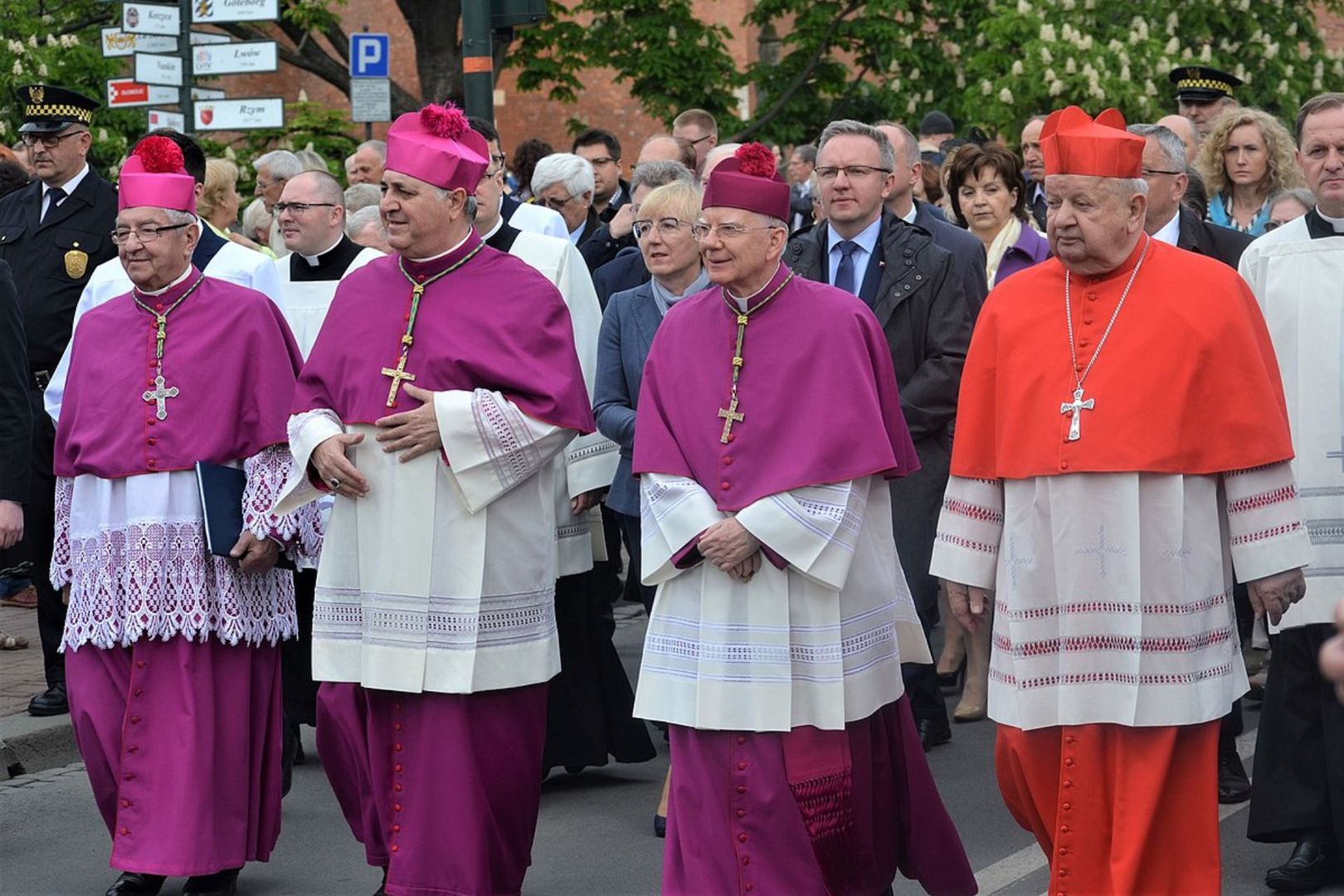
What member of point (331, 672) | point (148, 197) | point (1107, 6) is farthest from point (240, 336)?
point (1107, 6)

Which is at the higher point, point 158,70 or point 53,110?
point 158,70

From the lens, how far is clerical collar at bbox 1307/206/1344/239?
263 inches

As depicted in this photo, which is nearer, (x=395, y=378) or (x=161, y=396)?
(x=395, y=378)

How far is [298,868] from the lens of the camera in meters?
7.20

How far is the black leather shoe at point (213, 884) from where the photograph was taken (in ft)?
22.6

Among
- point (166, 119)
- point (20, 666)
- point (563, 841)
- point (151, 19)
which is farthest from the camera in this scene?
point (166, 119)

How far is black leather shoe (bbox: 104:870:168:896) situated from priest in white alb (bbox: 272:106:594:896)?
2.49 ft

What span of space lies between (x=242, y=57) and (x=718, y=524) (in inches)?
501

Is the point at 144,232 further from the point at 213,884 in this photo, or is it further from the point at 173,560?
the point at 213,884

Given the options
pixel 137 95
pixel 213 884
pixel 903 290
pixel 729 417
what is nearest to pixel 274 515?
pixel 213 884

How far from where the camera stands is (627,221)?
11.0 m

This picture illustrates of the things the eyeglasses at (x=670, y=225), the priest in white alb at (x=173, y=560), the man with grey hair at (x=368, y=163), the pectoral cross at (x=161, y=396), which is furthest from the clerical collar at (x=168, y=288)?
the man with grey hair at (x=368, y=163)

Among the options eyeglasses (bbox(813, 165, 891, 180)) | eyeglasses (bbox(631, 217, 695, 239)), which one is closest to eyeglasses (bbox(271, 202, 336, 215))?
eyeglasses (bbox(631, 217, 695, 239))

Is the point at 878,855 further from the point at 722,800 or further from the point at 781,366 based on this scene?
the point at 781,366
